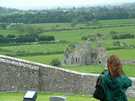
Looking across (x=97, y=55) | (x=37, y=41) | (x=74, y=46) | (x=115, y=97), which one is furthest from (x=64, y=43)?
(x=115, y=97)

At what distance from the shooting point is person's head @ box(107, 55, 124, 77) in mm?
8094

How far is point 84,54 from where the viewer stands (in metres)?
68.3

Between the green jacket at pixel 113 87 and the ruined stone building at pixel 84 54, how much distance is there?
180 feet

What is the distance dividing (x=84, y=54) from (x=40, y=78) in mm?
51795

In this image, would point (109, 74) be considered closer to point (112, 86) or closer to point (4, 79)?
point (112, 86)

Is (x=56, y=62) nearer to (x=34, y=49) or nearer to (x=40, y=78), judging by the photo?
(x=34, y=49)

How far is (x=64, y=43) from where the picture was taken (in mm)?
84250

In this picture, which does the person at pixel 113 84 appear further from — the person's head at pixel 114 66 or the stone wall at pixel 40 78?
the stone wall at pixel 40 78

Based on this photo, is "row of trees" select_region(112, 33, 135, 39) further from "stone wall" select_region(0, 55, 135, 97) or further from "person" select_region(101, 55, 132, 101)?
"person" select_region(101, 55, 132, 101)

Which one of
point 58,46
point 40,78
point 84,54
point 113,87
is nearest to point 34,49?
point 58,46

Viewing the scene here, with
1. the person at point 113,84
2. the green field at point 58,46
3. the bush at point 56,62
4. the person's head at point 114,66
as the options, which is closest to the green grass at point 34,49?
the green field at point 58,46

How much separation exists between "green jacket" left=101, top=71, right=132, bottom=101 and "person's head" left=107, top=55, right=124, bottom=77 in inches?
4.0

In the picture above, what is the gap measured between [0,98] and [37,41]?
248ft

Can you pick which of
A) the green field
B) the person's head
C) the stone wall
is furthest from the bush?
the person's head
